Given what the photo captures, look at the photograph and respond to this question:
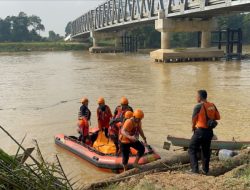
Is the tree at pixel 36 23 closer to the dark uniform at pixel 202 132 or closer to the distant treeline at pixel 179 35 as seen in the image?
the distant treeline at pixel 179 35

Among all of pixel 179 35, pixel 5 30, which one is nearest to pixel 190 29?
pixel 179 35

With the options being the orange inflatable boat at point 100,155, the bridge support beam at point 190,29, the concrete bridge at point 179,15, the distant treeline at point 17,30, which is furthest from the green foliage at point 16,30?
the orange inflatable boat at point 100,155

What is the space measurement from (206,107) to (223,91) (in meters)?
13.8

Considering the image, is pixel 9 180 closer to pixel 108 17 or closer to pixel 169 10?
pixel 169 10

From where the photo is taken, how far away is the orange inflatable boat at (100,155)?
25.7ft

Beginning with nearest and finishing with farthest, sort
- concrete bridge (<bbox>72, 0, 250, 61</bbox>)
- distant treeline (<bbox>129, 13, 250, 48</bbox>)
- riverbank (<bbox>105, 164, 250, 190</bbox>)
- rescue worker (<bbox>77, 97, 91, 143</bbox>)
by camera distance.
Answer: riverbank (<bbox>105, 164, 250, 190</bbox>) → rescue worker (<bbox>77, 97, 91, 143</bbox>) → concrete bridge (<bbox>72, 0, 250, 61</bbox>) → distant treeline (<bbox>129, 13, 250, 48</bbox>)

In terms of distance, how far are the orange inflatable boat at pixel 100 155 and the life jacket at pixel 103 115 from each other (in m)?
0.52

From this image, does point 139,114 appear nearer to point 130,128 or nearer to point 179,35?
point 130,128

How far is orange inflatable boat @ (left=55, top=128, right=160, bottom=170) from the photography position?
7.82m

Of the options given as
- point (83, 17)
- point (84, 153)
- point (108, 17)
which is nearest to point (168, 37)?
point (108, 17)

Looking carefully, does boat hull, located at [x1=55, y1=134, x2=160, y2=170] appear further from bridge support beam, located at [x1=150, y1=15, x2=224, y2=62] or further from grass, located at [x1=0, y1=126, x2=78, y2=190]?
bridge support beam, located at [x1=150, y1=15, x2=224, y2=62]

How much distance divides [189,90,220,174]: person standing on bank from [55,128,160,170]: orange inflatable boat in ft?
4.65

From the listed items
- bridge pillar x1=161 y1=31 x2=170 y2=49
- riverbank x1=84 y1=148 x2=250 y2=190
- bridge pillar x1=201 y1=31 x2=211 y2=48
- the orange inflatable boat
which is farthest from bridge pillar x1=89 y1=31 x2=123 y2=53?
riverbank x1=84 y1=148 x2=250 y2=190

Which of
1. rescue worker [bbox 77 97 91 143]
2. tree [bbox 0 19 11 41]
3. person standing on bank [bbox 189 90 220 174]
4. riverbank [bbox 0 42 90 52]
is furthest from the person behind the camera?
tree [bbox 0 19 11 41]
